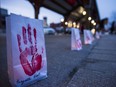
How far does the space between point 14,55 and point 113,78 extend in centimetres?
188

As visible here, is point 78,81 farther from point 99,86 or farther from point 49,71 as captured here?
point 49,71

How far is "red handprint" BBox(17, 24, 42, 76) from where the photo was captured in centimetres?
335

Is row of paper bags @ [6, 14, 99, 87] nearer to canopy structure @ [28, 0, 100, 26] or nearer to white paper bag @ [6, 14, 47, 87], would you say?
white paper bag @ [6, 14, 47, 87]

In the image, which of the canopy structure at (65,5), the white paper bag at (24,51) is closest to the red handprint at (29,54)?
the white paper bag at (24,51)

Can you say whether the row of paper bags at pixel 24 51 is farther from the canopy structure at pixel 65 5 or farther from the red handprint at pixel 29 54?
the canopy structure at pixel 65 5

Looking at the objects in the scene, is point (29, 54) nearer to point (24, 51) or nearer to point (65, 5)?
point (24, 51)

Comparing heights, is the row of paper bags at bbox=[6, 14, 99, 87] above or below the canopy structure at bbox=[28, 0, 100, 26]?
below

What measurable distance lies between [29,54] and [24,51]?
15cm

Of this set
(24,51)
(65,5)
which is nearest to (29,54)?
(24,51)

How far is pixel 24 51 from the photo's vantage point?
339cm

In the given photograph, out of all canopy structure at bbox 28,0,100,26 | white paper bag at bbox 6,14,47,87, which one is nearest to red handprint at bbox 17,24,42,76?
white paper bag at bbox 6,14,47,87

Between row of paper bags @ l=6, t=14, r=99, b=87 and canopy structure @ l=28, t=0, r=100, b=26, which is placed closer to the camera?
row of paper bags @ l=6, t=14, r=99, b=87

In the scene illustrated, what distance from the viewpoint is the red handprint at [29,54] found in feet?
11.0

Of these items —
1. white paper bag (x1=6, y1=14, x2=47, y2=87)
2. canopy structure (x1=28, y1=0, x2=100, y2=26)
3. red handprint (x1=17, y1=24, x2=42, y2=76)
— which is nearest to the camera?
white paper bag (x1=6, y1=14, x2=47, y2=87)
